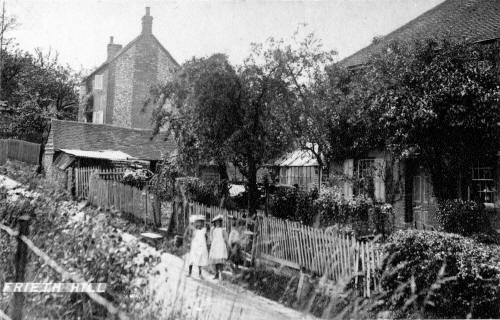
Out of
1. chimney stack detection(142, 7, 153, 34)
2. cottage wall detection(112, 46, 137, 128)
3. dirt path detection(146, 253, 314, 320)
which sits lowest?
dirt path detection(146, 253, 314, 320)

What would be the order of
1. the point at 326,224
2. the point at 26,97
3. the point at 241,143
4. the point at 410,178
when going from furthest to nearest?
the point at 26,97 → the point at 410,178 → the point at 326,224 → the point at 241,143

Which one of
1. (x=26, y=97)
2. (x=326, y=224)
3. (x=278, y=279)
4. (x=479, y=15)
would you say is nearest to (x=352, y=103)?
(x=326, y=224)

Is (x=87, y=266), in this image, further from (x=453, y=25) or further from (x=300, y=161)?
(x=300, y=161)

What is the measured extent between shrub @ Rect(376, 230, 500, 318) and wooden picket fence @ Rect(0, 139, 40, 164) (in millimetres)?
26252

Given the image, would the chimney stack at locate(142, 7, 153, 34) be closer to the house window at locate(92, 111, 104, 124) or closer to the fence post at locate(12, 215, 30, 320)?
the house window at locate(92, 111, 104, 124)

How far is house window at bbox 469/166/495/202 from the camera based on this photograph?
1427 cm

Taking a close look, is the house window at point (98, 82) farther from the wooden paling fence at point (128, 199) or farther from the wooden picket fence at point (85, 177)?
the wooden paling fence at point (128, 199)

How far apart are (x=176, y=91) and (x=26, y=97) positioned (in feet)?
118

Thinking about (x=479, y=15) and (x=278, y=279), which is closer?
(x=278, y=279)

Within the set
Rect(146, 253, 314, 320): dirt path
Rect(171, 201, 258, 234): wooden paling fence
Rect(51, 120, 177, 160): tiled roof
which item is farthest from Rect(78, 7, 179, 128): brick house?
Rect(146, 253, 314, 320): dirt path

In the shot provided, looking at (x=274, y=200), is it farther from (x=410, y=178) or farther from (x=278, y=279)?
(x=278, y=279)

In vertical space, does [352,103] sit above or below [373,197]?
above

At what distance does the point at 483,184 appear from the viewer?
14.5 meters

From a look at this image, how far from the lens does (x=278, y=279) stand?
32.8 ft
